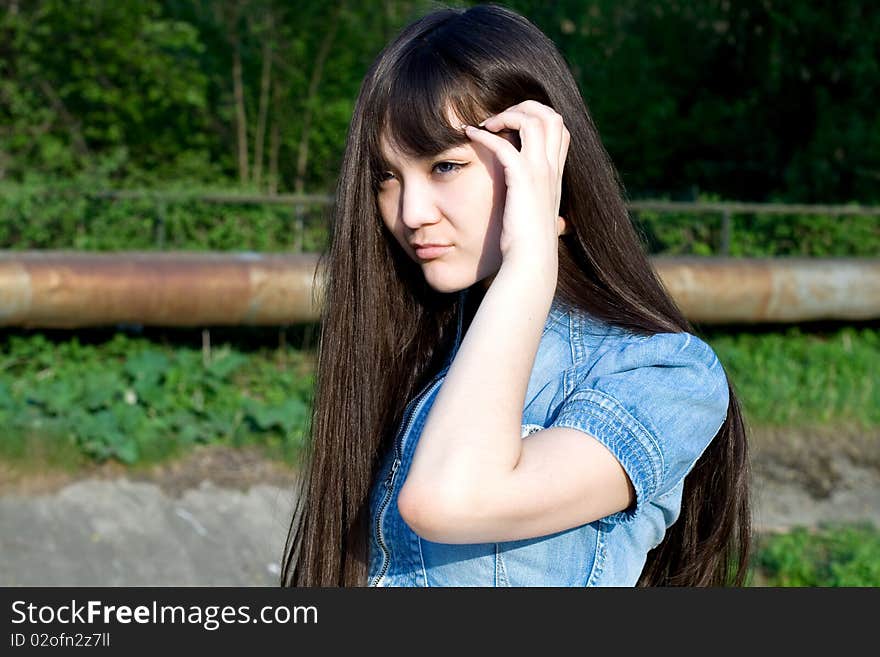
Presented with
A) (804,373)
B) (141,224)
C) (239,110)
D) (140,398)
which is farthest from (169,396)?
(239,110)

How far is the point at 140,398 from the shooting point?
5.65 meters

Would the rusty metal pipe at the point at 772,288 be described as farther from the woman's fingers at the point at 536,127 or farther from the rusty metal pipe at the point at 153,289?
the woman's fingers at the point at 536,127

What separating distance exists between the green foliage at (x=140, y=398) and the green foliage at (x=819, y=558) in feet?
7.32

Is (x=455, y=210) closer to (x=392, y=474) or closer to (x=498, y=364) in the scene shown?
(x=498, y=364)

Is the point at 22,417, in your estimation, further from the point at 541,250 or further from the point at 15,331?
the point at 541,250

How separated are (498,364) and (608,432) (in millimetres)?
185

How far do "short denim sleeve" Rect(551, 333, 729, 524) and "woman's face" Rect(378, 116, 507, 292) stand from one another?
23cm

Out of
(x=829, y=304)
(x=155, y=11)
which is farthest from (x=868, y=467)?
(x=155, y=11)

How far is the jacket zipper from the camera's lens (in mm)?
1803

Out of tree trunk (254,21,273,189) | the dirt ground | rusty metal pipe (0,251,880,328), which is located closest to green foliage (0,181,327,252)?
rusty metal pipe (0,251,880,328)

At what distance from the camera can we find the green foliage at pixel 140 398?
537 cm

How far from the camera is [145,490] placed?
5.26 m

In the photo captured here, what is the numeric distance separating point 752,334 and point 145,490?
4107mm

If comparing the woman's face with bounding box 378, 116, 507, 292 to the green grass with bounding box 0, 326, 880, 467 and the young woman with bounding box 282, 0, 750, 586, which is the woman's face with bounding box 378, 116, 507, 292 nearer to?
the young woman with bounding box 282, 0, 750, 586
